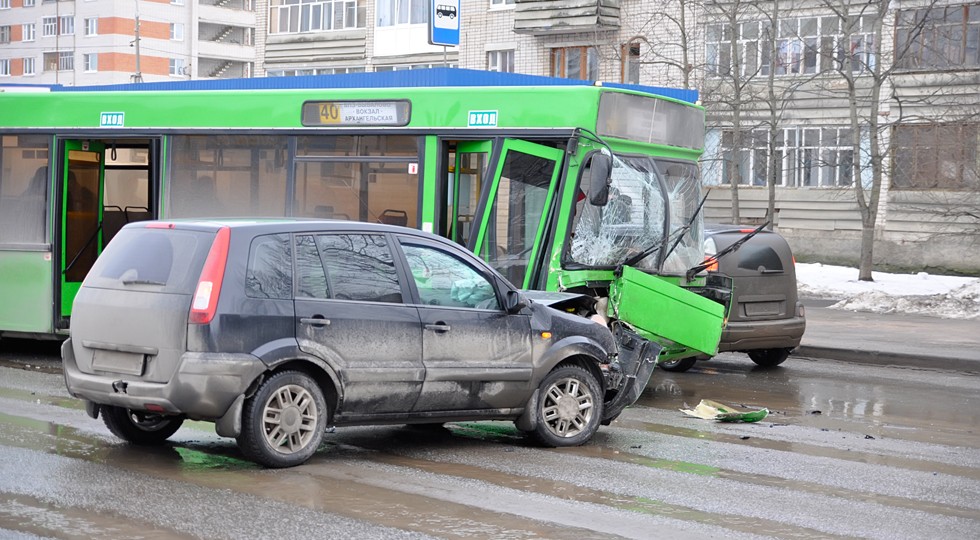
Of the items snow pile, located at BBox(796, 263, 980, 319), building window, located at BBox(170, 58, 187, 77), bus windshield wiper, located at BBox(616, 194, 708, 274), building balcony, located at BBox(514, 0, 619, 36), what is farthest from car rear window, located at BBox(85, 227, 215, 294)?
building window, located at BBox(170, 58, 187, 77)

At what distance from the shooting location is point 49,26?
9300cm

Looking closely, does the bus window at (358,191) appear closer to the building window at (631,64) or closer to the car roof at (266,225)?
the car roof at (266,225)

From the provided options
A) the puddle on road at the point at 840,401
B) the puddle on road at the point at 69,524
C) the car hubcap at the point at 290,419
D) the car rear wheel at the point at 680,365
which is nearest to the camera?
the puddle on road at the point at 69,524

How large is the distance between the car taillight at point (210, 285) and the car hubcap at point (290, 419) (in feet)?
2.16

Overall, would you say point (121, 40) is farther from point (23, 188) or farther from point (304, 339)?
point (304, 339)

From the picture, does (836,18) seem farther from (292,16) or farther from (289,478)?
(289,478)

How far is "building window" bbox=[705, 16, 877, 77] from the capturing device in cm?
3706

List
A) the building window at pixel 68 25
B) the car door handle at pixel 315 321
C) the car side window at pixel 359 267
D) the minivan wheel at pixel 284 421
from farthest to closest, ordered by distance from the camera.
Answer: the building window at pixel 68 25
the car side window at pixel 359 267
the car door handle at pixel 315 321
the minivan wheel at pixel 284 421

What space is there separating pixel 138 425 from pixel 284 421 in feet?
4.38

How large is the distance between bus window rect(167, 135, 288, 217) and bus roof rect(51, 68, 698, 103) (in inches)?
44.3

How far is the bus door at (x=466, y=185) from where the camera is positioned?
1284cm

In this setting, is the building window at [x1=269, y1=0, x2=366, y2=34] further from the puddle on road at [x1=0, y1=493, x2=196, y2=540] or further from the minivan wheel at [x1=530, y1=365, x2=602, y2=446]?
the puddle on road at [x1=0, y1=493, x2=196, y2=540]

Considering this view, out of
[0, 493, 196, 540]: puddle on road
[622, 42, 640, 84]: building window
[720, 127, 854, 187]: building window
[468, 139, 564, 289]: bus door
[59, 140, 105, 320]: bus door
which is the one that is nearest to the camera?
[0, 493, 196, 540]: puddle on road

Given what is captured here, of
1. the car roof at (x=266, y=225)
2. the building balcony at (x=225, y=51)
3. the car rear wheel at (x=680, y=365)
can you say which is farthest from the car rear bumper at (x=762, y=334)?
the building balcony at (x=225, y=51)
